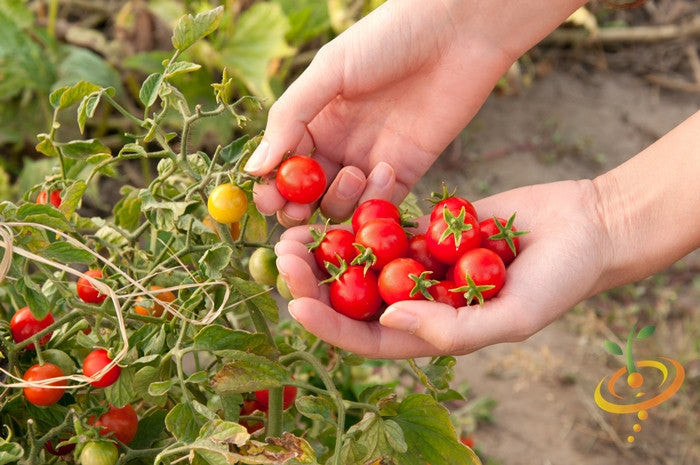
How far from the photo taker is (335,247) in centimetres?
141

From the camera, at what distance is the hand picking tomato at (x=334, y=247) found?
1411 millimetres

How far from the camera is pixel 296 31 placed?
3.24 meters

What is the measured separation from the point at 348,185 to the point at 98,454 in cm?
70

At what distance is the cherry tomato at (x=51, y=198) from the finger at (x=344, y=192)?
0.50m

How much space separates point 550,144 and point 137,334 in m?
2.69

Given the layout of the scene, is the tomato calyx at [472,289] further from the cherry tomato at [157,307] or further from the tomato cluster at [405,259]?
the cherry tomato at [157,307]

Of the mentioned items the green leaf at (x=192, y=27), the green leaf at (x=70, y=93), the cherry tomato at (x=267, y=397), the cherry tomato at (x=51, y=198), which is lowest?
the cherry tomato at (x=267, y=397)

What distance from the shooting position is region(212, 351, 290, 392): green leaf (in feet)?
3.73

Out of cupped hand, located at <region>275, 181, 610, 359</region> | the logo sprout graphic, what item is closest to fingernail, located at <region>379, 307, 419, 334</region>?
cupped hand, located at <region>275, 181, 610, 359</region>

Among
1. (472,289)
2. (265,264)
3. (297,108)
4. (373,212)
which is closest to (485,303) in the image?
(472,289)

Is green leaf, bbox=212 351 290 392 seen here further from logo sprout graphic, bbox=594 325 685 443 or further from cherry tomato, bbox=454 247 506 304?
logo sprout graphic, bbox=594 325 685 443

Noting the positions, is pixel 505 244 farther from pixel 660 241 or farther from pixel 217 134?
pixel 217 134

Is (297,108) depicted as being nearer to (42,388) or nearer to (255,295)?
(255,295)

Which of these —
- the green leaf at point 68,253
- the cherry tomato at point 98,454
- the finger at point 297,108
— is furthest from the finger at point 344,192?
the cherry tomato at point 98,454
